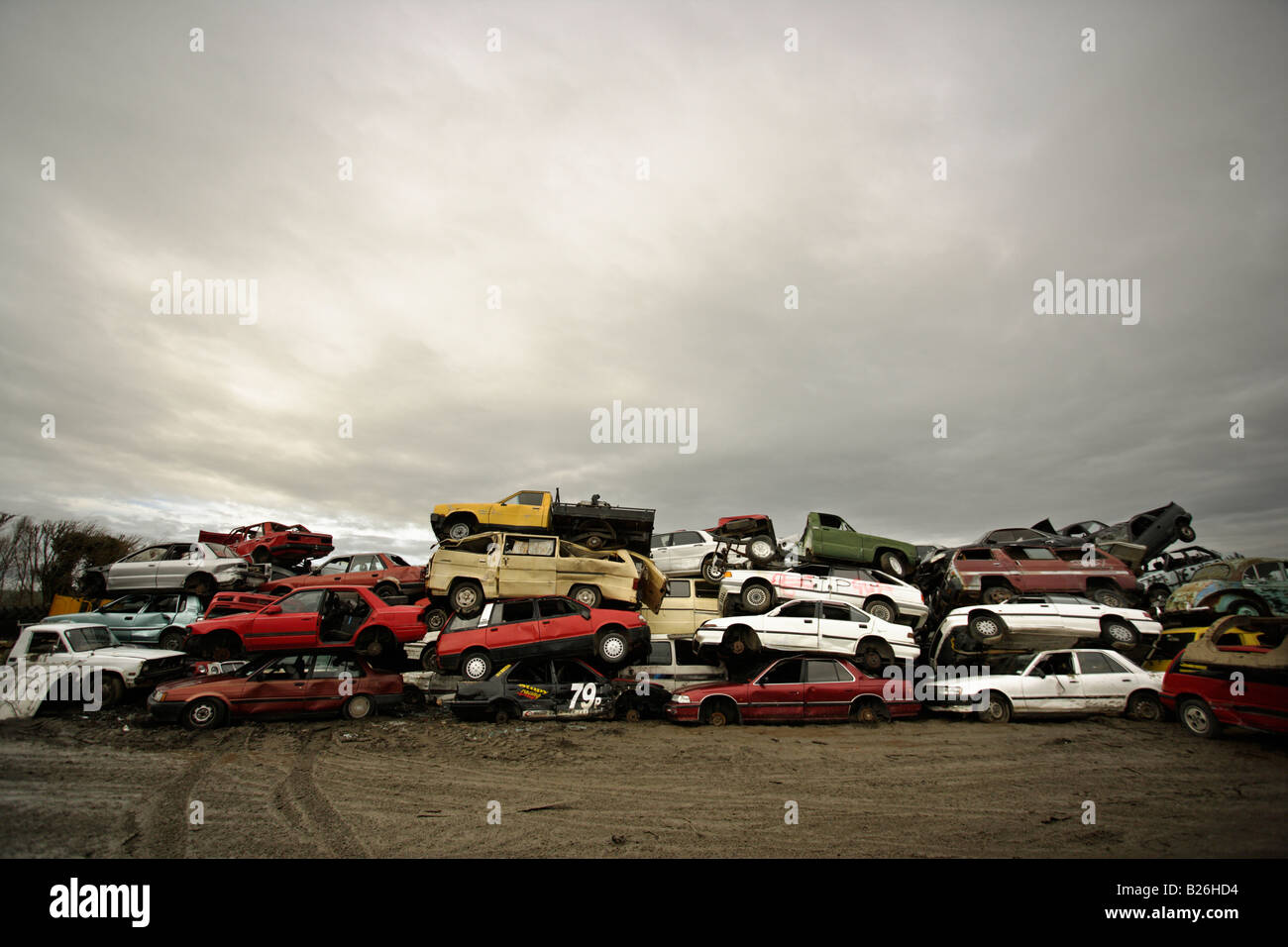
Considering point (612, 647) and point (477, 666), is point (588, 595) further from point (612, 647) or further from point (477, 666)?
point (477, 666)

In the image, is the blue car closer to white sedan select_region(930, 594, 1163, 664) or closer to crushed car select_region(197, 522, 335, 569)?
crushed car select_region(197, 522, 335, 569)

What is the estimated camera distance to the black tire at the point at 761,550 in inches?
538

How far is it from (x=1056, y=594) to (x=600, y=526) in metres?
10.3

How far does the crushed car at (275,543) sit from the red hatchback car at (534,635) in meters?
9.63

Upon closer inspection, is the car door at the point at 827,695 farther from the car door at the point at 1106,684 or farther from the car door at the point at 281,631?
the car door at the point at 281,631

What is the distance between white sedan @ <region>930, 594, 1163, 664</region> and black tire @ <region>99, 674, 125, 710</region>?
15026mm

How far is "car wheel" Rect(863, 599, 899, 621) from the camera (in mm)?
11781

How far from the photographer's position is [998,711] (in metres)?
9.27

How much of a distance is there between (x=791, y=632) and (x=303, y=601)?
8.98 metres

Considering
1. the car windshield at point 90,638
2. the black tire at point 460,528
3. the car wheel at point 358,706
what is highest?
the black tire at point 460,528

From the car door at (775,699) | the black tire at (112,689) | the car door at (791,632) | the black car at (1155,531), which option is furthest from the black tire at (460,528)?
the black car at (1155,531)

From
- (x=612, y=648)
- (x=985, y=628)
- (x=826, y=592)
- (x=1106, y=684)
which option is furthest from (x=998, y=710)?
(x=612, y=648)

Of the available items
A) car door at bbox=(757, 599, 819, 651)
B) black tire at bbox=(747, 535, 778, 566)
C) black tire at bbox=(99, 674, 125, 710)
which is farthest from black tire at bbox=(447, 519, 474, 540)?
car door at bbox=(757, 599, 819, 651)
